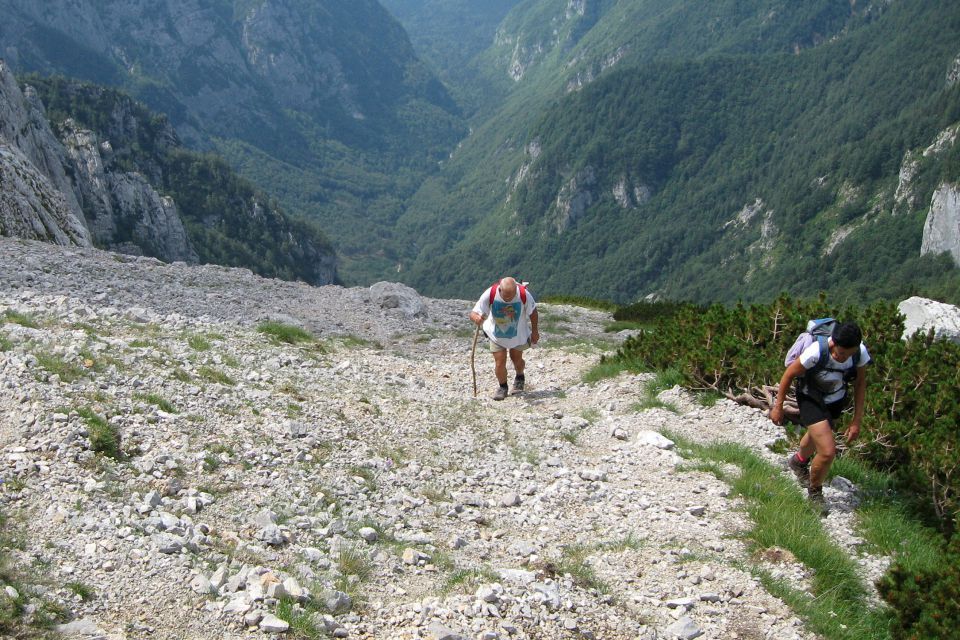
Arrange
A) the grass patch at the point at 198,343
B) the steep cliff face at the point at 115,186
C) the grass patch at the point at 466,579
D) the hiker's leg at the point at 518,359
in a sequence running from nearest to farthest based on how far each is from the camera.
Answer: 1. the grass patch at the point at 466,579
2. the grass patch at the point at 198,343
3. the hiker's leg at the point at 518,359
4. the steep cliff face at the point at 115,186

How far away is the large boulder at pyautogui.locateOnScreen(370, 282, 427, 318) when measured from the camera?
24775 millimetres

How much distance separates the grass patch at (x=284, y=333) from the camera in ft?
52.7

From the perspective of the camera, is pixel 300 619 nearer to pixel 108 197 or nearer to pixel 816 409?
pixel 816 409

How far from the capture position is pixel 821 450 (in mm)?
8281

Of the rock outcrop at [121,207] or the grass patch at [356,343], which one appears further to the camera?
the rock outcrop at [121,207]

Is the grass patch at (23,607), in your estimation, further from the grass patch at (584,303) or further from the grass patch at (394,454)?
the grass patch at (584,303)

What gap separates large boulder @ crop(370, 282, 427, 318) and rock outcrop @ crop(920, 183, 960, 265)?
19314 cm

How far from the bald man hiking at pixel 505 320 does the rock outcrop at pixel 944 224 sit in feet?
660

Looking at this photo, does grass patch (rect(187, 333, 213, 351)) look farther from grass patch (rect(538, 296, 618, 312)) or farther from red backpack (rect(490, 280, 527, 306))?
grass patch (rect(538, 296, 618, 312))

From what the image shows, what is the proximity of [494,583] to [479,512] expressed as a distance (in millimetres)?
1904

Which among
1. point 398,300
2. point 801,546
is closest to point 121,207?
point 398,300

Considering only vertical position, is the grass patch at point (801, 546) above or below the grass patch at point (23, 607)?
below

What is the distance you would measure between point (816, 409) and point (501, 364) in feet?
20.7

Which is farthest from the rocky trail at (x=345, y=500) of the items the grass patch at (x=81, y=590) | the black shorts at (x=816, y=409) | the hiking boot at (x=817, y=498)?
the black shorts at (x=816, y=409)
